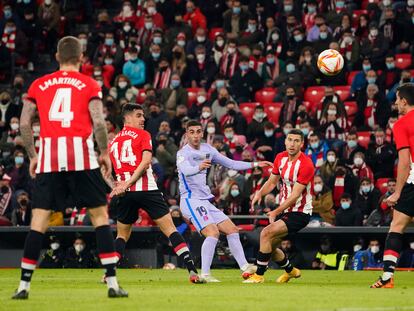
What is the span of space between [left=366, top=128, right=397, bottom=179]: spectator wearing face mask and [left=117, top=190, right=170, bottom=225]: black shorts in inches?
357

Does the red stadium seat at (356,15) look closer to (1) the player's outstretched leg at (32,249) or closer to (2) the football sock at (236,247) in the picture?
(2) the football sock at (236,247)

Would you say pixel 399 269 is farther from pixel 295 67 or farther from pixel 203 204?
pixel 295 67

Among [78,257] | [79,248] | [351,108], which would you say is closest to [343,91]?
[351,108]

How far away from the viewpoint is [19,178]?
24.7 m

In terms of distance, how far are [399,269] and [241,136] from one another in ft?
18.1

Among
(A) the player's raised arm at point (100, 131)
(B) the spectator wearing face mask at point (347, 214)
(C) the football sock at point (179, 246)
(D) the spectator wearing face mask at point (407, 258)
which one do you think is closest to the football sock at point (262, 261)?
(C) the football sock at point (179, 246)

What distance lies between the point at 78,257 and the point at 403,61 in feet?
28.3

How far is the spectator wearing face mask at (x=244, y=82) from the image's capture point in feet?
85.7

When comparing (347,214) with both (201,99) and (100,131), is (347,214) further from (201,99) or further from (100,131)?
(100,131)

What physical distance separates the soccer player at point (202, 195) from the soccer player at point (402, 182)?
8.97ft

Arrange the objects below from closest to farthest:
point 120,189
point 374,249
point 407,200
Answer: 1. point 407,200
2. point 120,189
3. point 374,249

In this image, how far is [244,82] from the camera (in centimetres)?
2614

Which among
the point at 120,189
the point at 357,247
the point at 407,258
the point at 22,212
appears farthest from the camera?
the point at 22,212

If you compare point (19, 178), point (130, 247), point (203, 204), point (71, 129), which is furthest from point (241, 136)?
point (71, 129)
